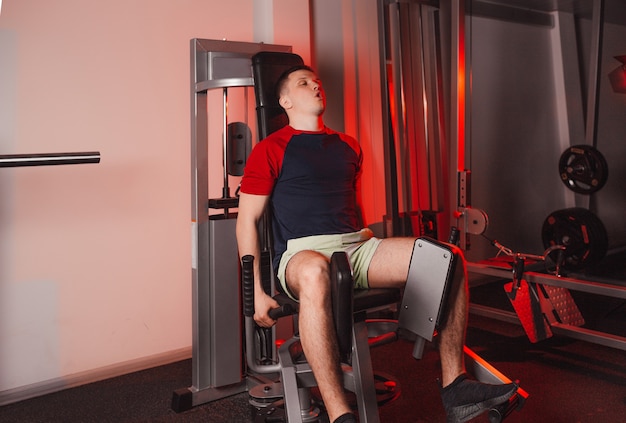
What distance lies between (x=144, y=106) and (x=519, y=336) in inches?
85.3

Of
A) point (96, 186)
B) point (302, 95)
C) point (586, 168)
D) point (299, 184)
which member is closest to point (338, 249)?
point (299, 184)

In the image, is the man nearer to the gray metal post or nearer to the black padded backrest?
the black padded backrest

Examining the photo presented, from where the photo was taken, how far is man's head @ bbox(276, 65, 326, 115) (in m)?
2.20

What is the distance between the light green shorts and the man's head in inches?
18.9

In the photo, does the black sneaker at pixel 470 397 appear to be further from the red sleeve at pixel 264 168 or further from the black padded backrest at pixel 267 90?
the black padded backrest at pixel 267 90

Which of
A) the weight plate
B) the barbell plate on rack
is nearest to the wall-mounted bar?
the barbell plate on rack

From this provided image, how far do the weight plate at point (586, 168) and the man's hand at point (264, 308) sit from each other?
97.6 inches

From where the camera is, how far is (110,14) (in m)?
2.62

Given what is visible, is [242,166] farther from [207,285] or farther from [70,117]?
[70,117]

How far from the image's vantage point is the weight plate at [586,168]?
3.61 m

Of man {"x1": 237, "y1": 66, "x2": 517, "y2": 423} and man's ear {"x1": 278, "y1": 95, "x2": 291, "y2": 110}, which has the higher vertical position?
man's ear {"x1": 278, "y1": 95, "x2": 291, "y2": 110}

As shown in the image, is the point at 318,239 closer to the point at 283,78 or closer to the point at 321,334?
the point at 321,334

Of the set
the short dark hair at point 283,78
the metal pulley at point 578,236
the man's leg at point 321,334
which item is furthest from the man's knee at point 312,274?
the metal pulley at point 578,236

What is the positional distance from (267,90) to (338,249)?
661 millimetres
